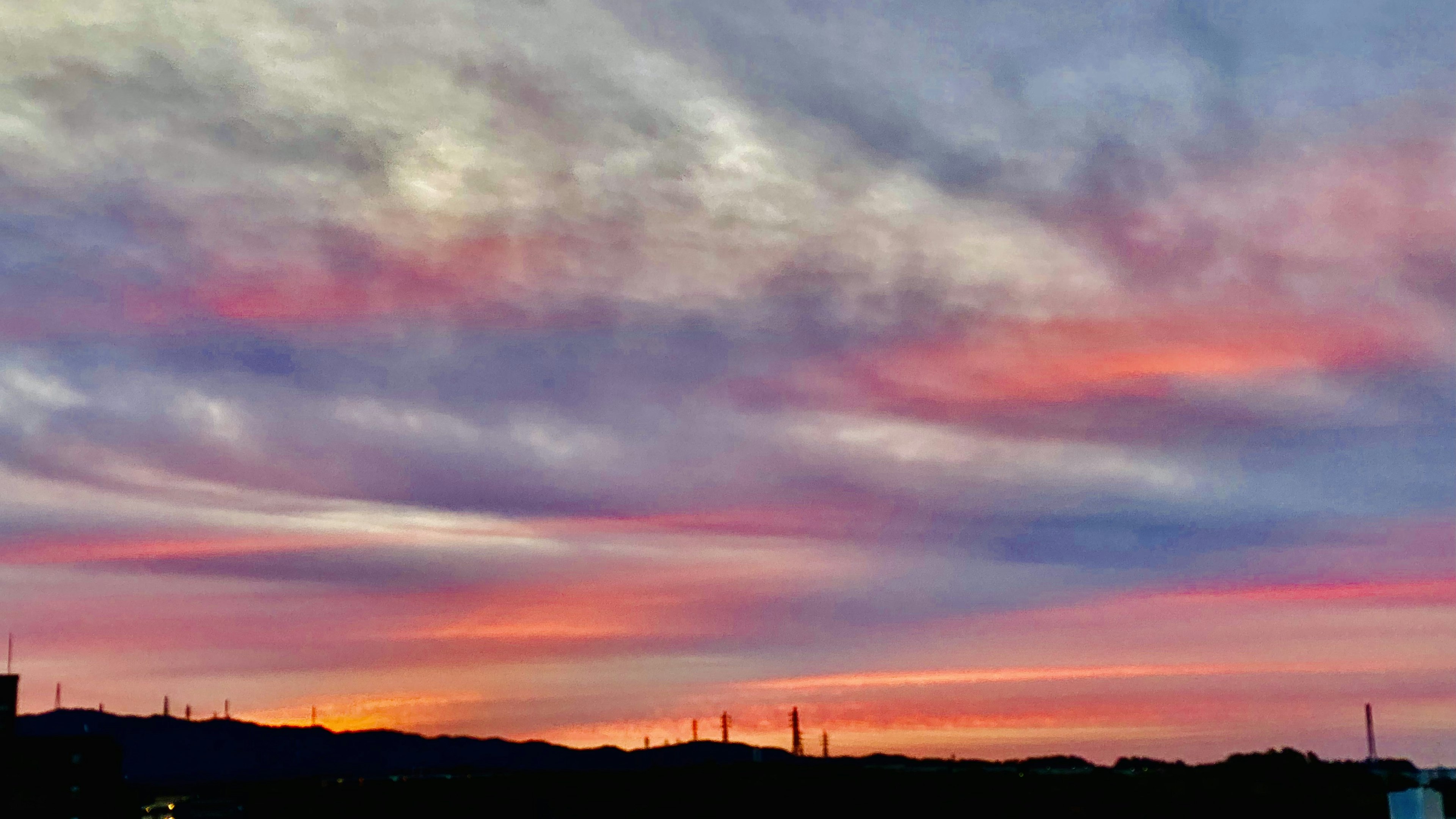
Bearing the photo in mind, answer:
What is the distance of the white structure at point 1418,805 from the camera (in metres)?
47.4

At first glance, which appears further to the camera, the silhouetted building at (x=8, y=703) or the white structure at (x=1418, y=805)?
the silhouetted building at (x=8, y=703)

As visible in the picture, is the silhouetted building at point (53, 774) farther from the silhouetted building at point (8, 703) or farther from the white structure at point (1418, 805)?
the white structure at point (1418, 805)

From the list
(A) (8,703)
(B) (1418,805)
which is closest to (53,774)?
(A) (8,703)

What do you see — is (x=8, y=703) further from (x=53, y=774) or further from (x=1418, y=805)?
(x=1418, y=805)

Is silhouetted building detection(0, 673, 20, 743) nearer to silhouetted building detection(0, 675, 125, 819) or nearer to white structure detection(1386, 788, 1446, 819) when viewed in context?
silhouetted building detection(0, 675, 125, 819)

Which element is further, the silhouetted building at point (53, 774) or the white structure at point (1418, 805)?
the silhouetted building at point (53, 774)

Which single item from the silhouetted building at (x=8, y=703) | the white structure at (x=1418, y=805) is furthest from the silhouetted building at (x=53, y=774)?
the white structure at (x=1418, y=805)

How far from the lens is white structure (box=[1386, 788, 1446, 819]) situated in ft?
156

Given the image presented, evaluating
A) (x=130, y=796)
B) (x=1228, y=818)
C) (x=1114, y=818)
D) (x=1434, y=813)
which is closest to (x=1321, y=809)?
(x=1228, y=818)

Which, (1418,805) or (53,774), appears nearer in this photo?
(1418,805)

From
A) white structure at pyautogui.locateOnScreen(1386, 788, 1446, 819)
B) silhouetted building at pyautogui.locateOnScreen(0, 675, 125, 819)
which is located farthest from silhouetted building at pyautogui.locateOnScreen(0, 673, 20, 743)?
white structure at pyautogui.locateOnScreen(1386, 788, 1446, 819)

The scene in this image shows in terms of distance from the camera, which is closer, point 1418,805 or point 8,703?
point 1418,805

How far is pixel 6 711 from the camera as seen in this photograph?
177 m

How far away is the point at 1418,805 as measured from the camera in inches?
1884
